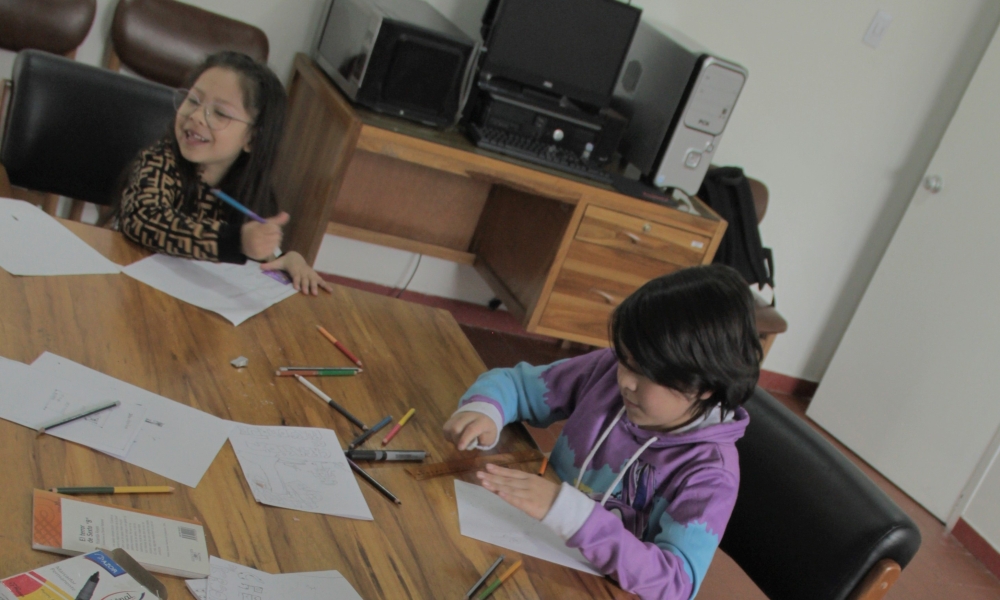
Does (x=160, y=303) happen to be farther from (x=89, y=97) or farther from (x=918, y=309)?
(x=918, y=309)

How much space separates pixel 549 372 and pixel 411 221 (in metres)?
1.81

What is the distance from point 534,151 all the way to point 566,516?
1.74m

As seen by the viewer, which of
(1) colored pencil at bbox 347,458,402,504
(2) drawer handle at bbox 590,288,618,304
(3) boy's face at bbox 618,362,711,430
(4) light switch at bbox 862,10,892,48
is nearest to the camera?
(1) colored pencil at bbox 347,458,402,504

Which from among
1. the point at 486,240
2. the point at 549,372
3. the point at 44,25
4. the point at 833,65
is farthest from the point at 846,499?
the point at 833,65

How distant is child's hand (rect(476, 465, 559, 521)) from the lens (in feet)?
3.55

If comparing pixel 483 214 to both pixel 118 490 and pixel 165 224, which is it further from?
pixel 118 490

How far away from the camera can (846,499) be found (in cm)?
118

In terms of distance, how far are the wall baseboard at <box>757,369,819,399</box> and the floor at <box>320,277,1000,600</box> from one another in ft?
Result: 0.42

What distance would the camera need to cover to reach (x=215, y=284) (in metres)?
1.42

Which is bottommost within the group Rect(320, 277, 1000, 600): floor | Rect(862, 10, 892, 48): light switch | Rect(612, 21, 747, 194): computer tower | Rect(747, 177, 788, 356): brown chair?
Rect(320, 277, 1000, 600): floor

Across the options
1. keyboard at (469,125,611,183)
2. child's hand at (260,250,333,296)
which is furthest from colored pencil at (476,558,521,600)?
keyboard at (469,125,611,183)

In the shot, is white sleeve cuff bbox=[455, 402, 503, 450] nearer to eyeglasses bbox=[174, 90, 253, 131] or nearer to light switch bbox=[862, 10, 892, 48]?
eyeglasses bbox=[174, 90, 253, 131]

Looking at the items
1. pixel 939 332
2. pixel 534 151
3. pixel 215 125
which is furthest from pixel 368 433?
pixel 939 332

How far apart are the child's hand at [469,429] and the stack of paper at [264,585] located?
Result: 341 mm
